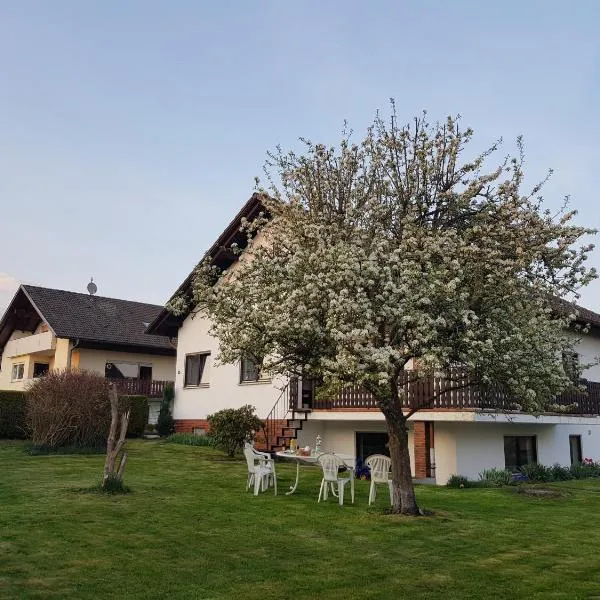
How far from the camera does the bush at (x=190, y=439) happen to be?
23.6 m

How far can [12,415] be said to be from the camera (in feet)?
73.5

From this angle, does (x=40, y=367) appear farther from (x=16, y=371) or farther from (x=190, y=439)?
(x=190, y=439)

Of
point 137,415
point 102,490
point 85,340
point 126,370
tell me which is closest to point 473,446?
point 102,490

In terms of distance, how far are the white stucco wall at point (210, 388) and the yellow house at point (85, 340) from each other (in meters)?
4.59

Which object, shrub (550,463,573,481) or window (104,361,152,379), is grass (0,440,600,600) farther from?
window (104,361,152,379)

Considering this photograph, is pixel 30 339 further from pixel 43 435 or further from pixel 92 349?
pixel 43 435

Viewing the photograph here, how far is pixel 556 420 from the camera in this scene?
19.8 meters

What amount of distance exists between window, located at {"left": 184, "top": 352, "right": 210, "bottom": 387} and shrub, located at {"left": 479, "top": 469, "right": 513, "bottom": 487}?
13.2 m

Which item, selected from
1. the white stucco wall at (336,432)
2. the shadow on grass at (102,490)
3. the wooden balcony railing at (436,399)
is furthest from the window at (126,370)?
the shadow on grass at (102,490)

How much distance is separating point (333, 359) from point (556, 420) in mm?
12021

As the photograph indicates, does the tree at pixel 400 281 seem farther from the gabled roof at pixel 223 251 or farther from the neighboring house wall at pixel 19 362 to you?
the neighboring house wall at pixel 19 362

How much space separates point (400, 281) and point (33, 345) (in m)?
29.9

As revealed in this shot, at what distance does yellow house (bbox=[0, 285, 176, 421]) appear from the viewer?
3272 centimetres

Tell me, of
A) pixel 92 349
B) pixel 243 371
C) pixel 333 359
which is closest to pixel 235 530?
pixel 333 359
